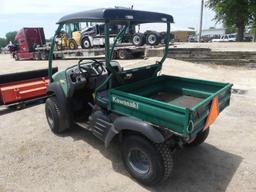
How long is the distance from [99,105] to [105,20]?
1221 mm

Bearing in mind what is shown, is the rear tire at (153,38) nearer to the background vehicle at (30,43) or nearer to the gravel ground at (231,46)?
the gravel ground at (231,46)

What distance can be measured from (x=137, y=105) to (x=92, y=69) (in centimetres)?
167

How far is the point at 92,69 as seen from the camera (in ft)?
13.4

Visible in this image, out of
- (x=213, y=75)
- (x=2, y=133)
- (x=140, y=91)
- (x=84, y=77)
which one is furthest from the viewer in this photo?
(x=213, y=75)

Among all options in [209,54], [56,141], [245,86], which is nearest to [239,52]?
[209,54]

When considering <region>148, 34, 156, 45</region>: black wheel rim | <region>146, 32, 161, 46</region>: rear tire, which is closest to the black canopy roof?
<region>146, 32, 161, 46</region>: rear tire

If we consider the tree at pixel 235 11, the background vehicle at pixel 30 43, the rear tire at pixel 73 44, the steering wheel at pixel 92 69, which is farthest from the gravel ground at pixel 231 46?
the background vehicle at pixel 30 43

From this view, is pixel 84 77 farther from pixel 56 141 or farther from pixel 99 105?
pixel 56 141

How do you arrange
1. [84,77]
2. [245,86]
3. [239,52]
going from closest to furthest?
[84,77], [245,86], [239,52]

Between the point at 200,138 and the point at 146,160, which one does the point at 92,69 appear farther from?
the point at 200,138

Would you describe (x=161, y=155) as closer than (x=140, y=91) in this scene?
Yes

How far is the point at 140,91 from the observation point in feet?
11.1

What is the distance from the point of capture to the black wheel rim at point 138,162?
286 centimetres

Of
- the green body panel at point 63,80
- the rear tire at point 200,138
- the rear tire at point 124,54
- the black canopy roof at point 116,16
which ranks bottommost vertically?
the rear tire at point 200,138
